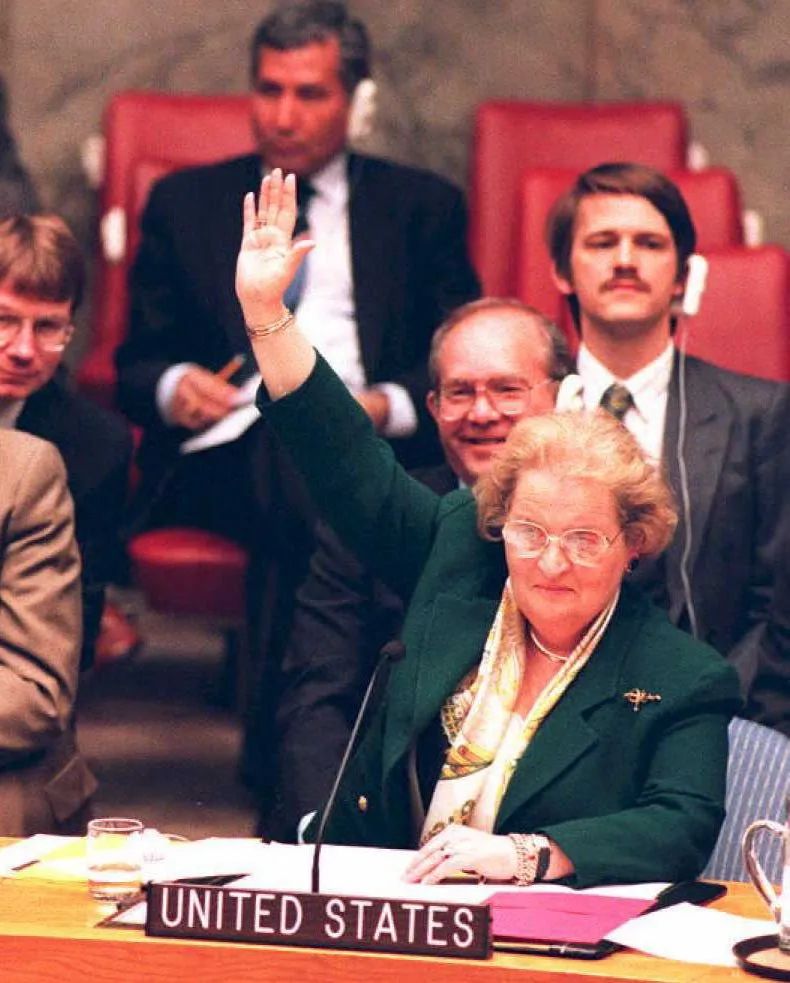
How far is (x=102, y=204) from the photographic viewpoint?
15.2 ft

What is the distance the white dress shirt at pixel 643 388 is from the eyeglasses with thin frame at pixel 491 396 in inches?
16.9

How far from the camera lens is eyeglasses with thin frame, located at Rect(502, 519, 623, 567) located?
2281 mm

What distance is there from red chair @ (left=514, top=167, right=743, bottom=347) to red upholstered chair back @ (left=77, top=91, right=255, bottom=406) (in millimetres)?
711

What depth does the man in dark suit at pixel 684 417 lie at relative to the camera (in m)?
3.18

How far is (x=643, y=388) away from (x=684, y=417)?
95mm

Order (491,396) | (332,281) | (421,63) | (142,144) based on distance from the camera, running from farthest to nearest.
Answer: (421,63) < (142,144) < (332,281) < (491,396)

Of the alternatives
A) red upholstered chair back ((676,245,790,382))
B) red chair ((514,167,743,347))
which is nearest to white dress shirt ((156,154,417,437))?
red chair ((514,167,743,347))

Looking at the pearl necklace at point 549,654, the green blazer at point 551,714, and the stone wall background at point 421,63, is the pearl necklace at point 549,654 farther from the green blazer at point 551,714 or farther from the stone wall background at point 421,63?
the stone wall background at point 421,63

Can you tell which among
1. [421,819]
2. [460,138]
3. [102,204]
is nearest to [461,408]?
[421,819]

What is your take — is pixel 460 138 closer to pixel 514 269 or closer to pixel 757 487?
pixel 514 269

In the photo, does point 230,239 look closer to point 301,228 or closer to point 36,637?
point 301,228

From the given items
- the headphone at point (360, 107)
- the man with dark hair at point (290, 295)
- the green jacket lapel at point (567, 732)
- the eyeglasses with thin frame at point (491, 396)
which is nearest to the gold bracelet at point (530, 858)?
the green jacket lapel at point (567, 732)

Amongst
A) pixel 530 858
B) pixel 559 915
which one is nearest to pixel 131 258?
pixel 530 858

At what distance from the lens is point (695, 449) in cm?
328
